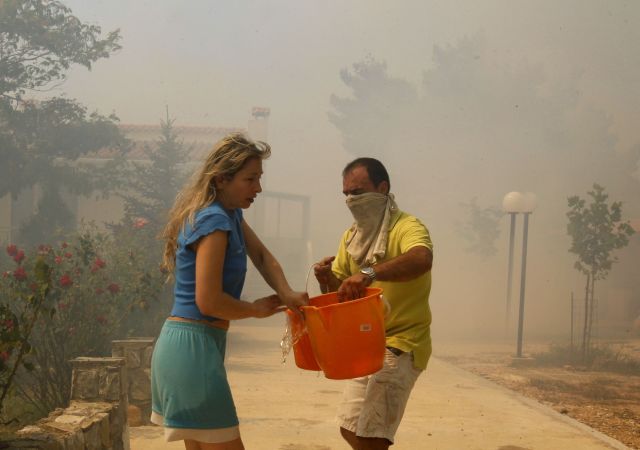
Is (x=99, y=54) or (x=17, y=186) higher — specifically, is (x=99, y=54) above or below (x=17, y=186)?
above

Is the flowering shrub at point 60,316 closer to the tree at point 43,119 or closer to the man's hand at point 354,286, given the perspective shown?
the man's hand at point 354,286

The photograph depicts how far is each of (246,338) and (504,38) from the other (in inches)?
1859

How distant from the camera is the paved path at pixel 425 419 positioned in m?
6.83

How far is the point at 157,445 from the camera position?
655 cm

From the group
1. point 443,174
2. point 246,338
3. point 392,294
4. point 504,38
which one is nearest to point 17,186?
point 246,338

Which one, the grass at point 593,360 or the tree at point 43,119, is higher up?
the tree at point 43,119

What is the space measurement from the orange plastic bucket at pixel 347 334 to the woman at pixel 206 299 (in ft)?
1.35

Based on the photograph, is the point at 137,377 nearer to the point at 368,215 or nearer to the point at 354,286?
the point at 368,215

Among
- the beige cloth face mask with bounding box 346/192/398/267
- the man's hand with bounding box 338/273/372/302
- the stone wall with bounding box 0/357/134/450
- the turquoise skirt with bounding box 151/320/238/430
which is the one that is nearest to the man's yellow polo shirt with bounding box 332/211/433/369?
the beige cloth face mask with bounding box 346/192/398/267

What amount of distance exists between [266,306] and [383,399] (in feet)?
3.66

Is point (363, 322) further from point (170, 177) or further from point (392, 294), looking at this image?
point (170, 177)

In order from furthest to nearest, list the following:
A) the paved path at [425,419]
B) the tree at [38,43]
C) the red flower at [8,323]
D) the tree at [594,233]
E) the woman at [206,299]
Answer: the tree at [38,43] < the tree at [594,233] < the paved path at [425,419] < the red flower at [8,323] < the woman at [206,299]

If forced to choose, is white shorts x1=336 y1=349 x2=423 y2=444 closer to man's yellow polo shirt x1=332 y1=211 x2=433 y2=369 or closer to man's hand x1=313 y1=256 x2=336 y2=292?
man's yellow polo shirt x1=332 y1=211 x2=433 y2=369

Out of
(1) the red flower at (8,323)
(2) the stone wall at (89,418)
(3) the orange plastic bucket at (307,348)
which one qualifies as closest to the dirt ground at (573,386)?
(2) the stone wall at (89,418)
